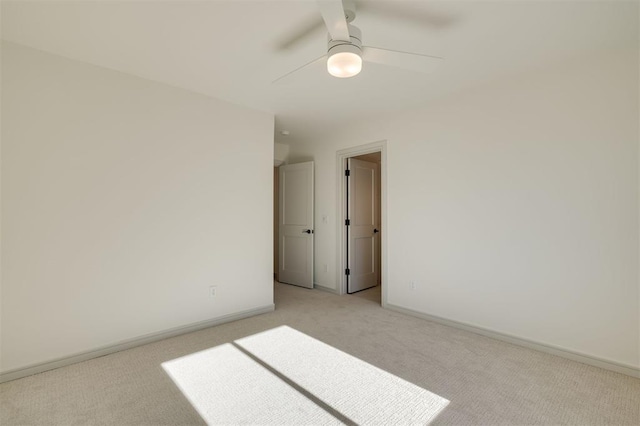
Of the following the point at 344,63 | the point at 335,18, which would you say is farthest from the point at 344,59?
the point at 335,18

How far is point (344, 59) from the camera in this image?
1708 mm

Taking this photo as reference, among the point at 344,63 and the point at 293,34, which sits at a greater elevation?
the point at 293,34

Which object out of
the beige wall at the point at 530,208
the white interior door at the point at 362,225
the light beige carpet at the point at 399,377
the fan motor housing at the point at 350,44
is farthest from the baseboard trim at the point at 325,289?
the fan motor housing at the point at 350,44

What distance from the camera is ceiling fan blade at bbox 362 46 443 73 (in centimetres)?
183

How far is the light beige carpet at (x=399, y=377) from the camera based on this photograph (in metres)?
1.73

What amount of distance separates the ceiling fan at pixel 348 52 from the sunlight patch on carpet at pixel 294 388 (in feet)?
6.54

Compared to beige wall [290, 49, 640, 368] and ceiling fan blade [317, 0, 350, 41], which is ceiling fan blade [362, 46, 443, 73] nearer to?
ceiling fan blade [317, 0, 350, 41]

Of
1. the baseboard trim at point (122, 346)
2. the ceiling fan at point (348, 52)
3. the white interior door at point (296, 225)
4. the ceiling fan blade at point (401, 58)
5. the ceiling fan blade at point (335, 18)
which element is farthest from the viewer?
the white interior door at point (296, 225)

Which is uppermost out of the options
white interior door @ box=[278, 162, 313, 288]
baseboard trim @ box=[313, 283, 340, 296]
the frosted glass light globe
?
the frosted glass light globe

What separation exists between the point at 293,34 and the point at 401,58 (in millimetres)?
782

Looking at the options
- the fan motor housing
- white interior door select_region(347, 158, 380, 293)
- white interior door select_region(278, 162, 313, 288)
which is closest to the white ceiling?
the fan motor housing

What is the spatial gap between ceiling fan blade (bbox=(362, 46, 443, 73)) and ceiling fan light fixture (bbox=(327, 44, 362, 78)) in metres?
0.14

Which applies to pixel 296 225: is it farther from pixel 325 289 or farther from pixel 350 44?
pixel 350 44

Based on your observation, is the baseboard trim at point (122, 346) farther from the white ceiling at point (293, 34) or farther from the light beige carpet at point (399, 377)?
the white ceiling at point (293, 34)
